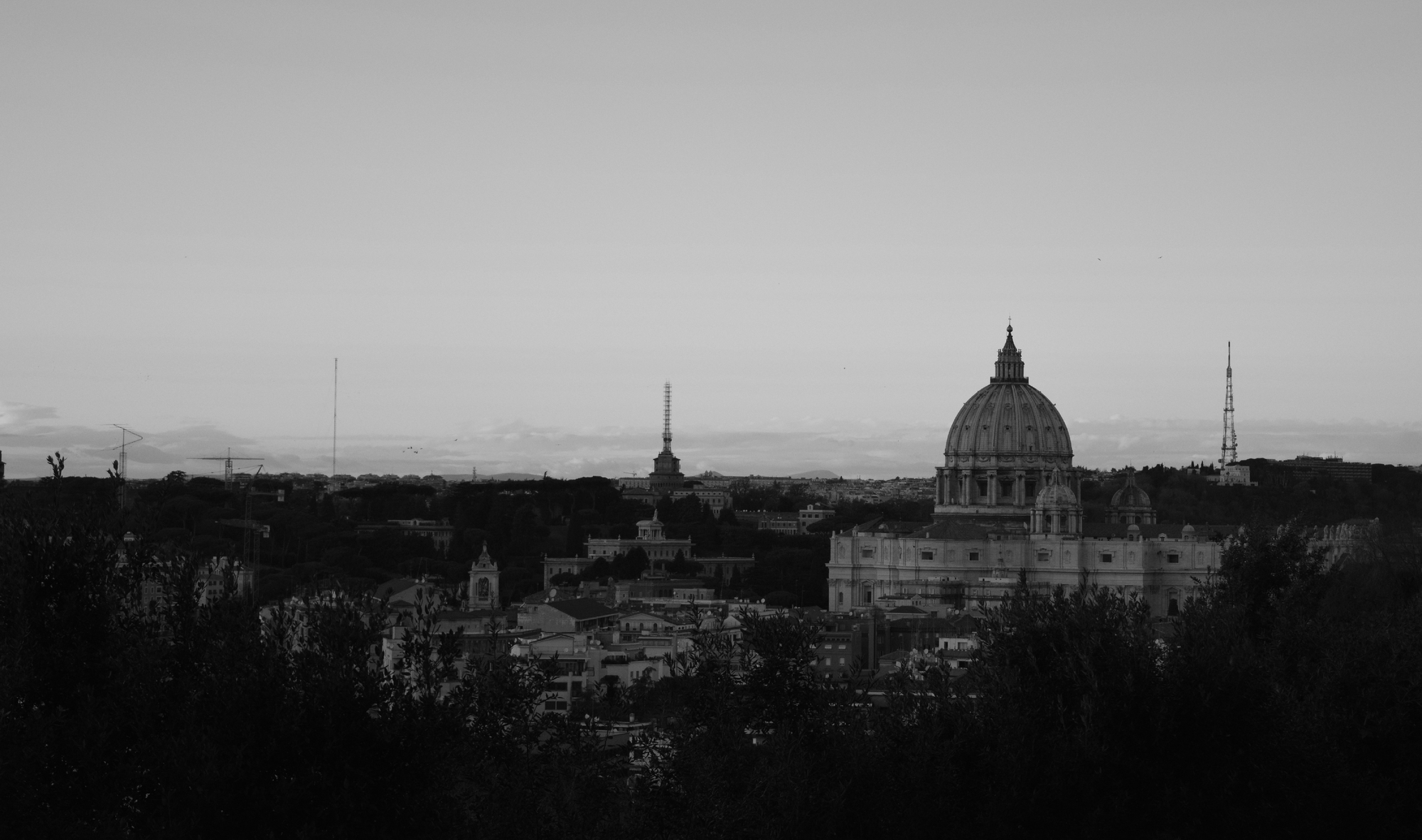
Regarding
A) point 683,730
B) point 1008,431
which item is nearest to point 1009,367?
point 1008,431

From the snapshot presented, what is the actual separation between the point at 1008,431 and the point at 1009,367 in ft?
12.9

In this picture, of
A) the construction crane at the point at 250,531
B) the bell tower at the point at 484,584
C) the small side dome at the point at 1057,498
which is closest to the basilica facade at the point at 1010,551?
the small side dome at the point at 1057,498

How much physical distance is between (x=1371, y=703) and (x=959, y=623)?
34.5m

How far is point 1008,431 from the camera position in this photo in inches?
3504

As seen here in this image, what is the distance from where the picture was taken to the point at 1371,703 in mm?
23797

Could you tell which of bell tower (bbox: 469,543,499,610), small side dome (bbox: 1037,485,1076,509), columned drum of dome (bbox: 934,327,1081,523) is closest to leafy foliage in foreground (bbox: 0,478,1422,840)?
bell tower (bbox: 469,543,499,610)

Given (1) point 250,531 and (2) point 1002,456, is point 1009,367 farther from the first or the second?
(1) point 250,531

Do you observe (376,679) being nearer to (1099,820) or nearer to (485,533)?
(1099,820)

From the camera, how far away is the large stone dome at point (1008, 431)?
8869 centimetres

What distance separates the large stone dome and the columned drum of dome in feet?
0.08

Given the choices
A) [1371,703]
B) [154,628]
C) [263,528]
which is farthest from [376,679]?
[263,528]

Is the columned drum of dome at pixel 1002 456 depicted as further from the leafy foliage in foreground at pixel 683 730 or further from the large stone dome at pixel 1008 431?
the leafy foliage in foreground at pixel 683 730

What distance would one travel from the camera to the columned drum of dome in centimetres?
8825

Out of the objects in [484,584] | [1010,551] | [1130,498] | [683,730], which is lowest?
[484,584]
